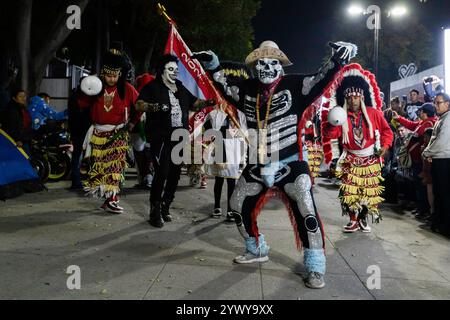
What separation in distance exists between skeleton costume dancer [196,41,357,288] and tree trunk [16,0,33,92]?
722 cm

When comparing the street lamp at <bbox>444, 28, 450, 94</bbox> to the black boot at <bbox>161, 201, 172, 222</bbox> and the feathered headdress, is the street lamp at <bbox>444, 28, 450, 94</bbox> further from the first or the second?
the black boot at <bbox>161, 201, 172, 222</bbox>

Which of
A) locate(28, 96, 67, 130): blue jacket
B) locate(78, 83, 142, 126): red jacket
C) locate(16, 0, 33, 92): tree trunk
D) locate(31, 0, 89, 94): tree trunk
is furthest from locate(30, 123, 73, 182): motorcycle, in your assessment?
locate(78, 83, 142, 126): red jacket

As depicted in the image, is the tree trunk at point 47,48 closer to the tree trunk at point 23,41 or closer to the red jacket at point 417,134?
the tree trunk at point 23,41

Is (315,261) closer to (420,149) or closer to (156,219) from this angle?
(156,219)

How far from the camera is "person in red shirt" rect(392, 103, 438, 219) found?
714 centimetres

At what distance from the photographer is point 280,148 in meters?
4.08

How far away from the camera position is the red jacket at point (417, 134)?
280 inches

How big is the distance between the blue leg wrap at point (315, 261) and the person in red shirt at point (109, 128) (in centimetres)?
324

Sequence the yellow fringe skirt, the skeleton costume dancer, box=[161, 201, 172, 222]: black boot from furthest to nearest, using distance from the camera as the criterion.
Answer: box=[161, 201, 172, 222]: black boot, the yellow fringe skirt, the skeleton costume dancer

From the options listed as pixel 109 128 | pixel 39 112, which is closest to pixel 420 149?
pixel 109 128

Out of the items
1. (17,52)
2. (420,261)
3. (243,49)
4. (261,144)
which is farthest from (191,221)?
(243,49)

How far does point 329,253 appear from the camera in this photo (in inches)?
191

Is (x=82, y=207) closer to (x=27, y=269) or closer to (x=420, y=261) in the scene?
(x=27, y=269)

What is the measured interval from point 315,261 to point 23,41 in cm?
868
